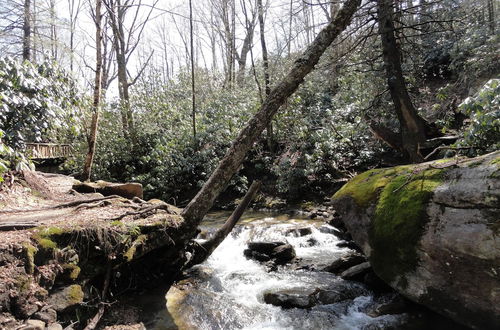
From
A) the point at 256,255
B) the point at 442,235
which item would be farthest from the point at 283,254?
the point at 442,235

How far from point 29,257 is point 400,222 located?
4.73 meters

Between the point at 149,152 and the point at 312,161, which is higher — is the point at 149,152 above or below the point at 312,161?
above

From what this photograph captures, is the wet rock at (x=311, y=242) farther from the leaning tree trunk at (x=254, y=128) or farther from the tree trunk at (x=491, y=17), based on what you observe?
the tree trunk at (x=491, y=17)

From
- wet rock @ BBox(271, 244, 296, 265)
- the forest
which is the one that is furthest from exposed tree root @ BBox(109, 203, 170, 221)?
wet rock @ BBox(271, 244, 296, 265)

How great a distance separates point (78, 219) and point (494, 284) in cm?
566

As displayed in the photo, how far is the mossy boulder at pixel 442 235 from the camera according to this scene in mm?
3621

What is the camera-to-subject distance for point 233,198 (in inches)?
586

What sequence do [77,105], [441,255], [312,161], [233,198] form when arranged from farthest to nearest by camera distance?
1. [233,198]
2. [312,161]
3. [77,105]
4. [441,255]

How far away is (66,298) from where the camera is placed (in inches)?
161

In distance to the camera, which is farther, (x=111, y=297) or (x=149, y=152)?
(x=149, y=152)

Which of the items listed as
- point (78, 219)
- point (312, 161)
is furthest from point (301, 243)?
point (78, 219)

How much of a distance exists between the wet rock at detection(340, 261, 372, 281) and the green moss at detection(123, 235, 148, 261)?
388 centimetres

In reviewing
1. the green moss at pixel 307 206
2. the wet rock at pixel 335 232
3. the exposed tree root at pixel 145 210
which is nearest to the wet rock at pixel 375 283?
the wet rock at pixel 335 232

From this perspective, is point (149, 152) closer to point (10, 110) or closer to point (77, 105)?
point (77, 105)
